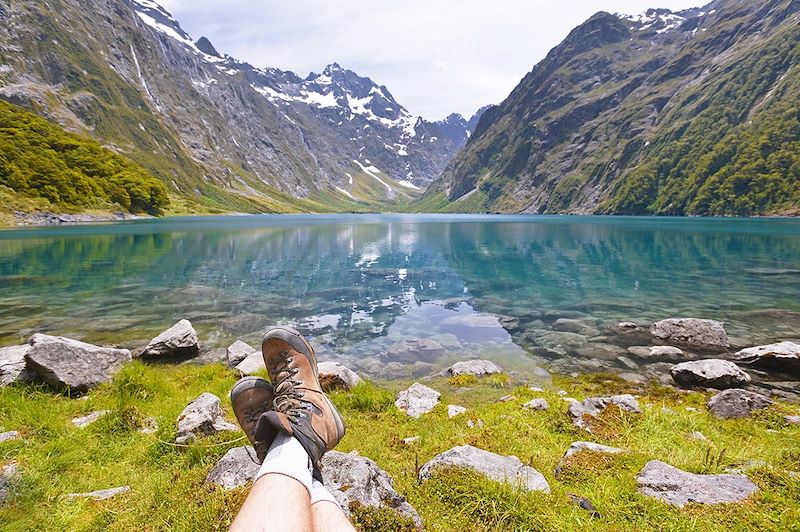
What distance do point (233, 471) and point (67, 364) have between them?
7929 mm

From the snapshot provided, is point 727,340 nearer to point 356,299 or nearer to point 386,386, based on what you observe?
point 386,386

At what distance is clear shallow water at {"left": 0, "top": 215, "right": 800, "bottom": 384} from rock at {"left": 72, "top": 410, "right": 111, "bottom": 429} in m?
9.13

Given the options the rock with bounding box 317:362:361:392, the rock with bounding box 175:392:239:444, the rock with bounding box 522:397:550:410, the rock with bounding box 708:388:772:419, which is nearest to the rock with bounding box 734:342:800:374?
the rock with bounding box 708:388:772:419

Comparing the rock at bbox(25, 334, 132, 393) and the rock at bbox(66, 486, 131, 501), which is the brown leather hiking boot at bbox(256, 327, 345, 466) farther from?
the rock at bbox(25, 334, 132, 393)

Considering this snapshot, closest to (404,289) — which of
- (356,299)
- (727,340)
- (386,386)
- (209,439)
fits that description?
(356,299)

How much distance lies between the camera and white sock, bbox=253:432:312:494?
4062mm

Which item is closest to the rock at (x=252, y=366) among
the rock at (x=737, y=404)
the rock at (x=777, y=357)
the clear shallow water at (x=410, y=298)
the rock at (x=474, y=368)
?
the clear shallow water at (x=410, y=298)

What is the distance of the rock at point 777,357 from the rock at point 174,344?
21.8 meters

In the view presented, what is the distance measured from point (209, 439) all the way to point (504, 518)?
4.81m

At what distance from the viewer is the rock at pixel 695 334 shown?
685 inches

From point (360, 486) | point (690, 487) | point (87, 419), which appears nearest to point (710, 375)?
point (690, 487)

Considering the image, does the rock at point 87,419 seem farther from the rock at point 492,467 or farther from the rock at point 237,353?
the rock at point 492,467

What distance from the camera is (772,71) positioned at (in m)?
191

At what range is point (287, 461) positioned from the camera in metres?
4.29
